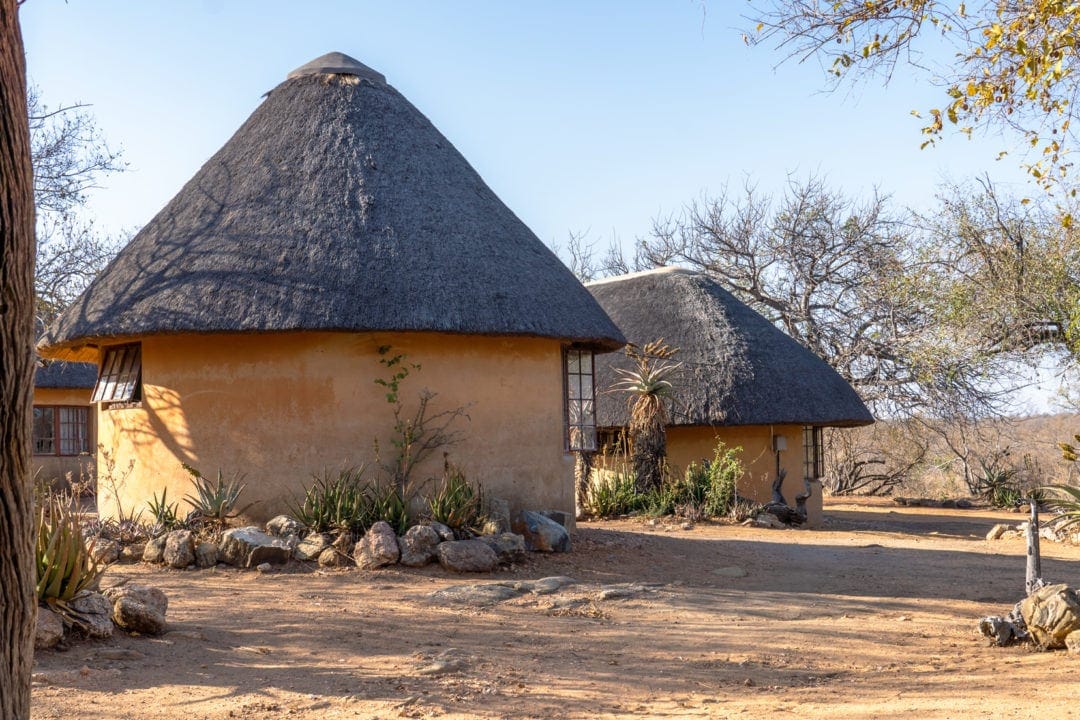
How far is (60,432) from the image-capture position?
2131 centimetres

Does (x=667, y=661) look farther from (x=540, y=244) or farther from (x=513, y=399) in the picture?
(x=540, y=244)

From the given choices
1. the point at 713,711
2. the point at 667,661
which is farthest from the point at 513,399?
the point at 713,711

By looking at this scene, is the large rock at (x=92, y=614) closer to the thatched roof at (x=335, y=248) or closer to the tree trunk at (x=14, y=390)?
the tree trunk at (x=14, y=390)

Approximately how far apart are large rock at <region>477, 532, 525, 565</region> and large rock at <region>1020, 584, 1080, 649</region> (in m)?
4.58

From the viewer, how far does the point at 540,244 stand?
12.6 meters

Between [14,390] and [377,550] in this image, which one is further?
[377,550]

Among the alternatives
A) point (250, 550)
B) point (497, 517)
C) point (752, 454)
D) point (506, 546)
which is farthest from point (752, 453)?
point (250, 550)

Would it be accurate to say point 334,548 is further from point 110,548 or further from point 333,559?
point 110,548

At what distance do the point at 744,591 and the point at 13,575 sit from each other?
23.4ft

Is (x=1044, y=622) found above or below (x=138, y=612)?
below

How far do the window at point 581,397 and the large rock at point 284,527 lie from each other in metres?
4.05

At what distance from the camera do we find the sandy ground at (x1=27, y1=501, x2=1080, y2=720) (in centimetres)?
560

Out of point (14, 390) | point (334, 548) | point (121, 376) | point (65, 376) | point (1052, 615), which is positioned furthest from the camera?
A: point (65, 376)

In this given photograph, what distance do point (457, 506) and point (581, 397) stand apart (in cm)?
352
